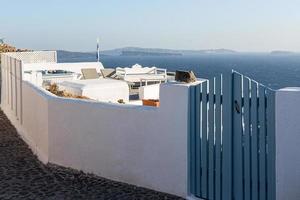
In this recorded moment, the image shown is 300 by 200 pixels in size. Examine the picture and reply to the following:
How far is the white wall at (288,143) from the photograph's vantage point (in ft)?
17.2

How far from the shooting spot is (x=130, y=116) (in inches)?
276

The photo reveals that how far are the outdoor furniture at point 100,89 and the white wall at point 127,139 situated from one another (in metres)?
6.38

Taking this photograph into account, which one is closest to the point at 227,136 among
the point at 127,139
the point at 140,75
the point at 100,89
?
the point at 127,139

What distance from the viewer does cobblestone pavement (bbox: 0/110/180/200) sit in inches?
263

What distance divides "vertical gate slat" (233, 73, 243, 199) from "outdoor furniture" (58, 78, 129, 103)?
30.1 ft

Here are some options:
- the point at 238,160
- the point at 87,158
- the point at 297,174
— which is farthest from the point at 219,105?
the point at 87,158

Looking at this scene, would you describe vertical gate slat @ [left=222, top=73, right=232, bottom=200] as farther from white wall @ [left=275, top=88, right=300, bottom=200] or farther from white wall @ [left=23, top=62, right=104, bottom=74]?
white wall @ [left=23, top=62, right=104, bottom=74]

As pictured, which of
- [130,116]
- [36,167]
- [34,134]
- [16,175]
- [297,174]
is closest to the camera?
[297,174]

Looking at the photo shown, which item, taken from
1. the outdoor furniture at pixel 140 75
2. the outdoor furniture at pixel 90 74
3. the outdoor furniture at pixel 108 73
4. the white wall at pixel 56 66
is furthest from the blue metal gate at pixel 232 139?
the white wall at pixel 56 66

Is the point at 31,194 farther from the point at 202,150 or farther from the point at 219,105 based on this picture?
the point at 219,105

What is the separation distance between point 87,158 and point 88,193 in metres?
1.13

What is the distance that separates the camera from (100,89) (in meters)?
15.1

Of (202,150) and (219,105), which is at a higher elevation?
(219,105)

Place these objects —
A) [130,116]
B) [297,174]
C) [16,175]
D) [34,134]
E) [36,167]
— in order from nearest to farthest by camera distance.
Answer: [297,174] < [130,116] < [16,175] < [36,167] < [34,134]
